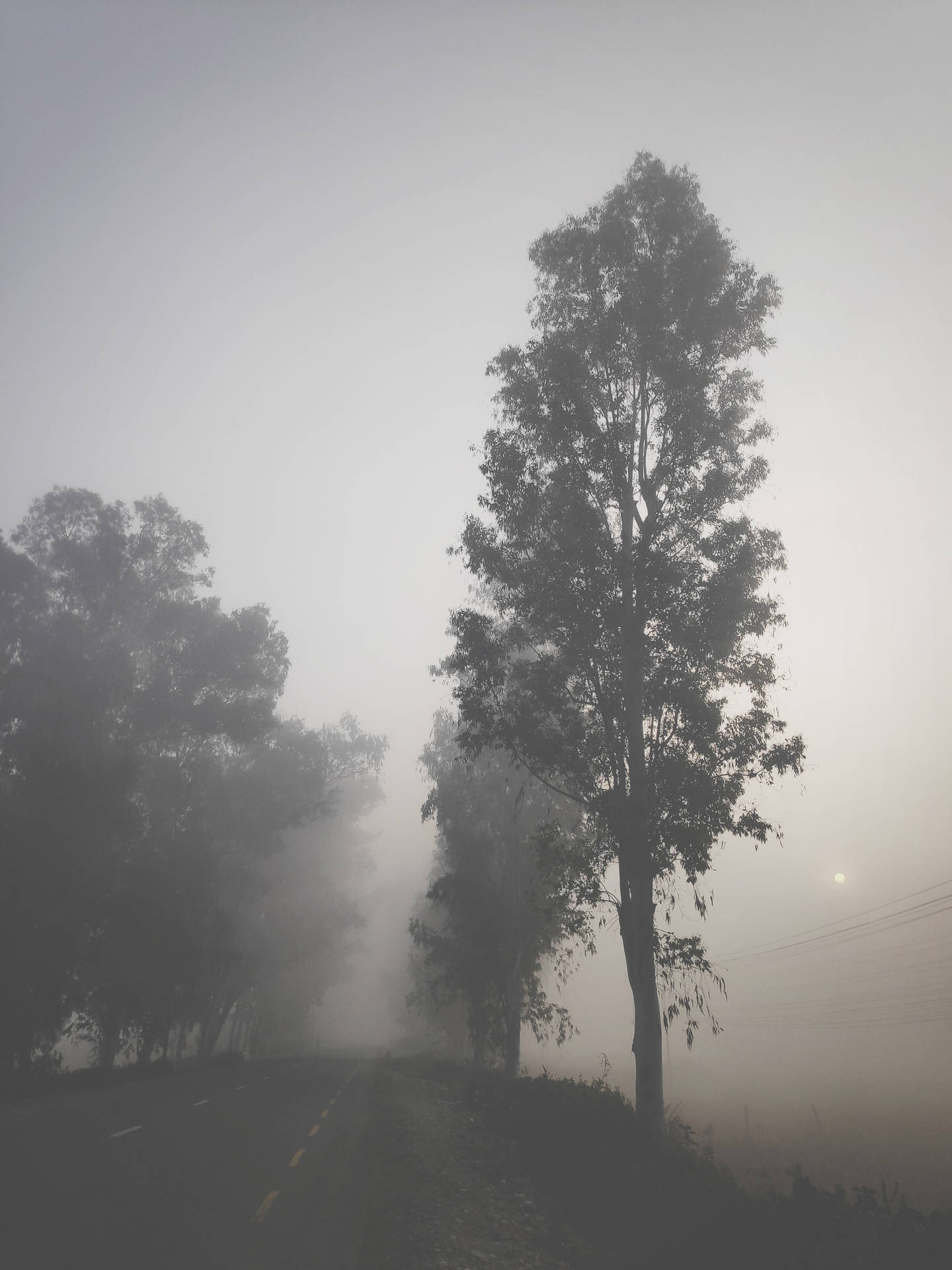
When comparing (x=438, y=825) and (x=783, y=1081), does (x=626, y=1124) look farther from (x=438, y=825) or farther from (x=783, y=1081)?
(x=783, y=1081)

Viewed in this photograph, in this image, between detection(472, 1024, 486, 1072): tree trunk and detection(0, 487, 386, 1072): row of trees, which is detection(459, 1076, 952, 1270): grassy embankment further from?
detection(472, 1024, 486, 1072): tree trunk

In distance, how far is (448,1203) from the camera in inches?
348

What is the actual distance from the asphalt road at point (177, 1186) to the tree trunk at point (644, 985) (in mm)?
4716

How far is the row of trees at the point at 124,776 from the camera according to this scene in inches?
830

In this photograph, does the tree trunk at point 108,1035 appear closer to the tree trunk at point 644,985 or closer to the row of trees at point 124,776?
the row of trees at point 124,776

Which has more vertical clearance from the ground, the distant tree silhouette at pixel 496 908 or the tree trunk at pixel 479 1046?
the distant tree silhouette at pixel 496 908

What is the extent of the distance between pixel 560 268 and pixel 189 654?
71.8 ft

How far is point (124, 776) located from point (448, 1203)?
19.3 metres

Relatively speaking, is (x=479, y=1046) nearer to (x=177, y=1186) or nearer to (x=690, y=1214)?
(x=177, y=1186)

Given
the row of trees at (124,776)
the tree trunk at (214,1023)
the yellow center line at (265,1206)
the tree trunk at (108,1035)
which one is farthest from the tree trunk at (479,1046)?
the yellow center line at (265,1206)

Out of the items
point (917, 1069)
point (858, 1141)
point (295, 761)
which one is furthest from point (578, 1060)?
point (295, 761)

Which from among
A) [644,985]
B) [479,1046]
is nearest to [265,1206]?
[644,985]

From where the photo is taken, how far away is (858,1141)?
3594 centimetres

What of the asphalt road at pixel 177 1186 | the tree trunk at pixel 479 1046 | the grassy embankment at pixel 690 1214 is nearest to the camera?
the grassy embankment at pixel 690 1214
